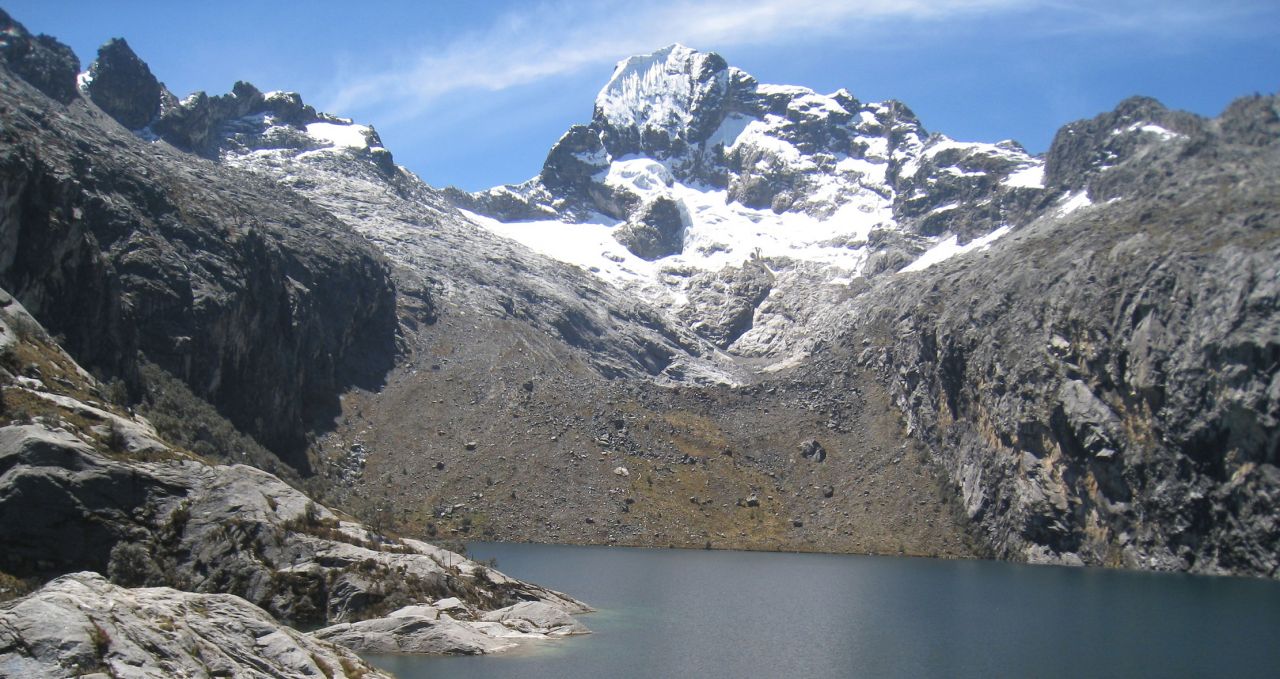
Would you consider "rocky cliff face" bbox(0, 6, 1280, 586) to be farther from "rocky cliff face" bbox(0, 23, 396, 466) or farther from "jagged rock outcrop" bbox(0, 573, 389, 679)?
"jagged rock outcrop" bbox(0, 573, 389, 679)

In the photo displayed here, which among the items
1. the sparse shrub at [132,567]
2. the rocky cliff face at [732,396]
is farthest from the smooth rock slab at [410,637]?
the sparse shrub at [132,567]

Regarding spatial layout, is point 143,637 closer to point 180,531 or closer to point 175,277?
point 180,531

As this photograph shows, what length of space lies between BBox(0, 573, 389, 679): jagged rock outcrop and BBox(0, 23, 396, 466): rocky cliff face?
2488 inches

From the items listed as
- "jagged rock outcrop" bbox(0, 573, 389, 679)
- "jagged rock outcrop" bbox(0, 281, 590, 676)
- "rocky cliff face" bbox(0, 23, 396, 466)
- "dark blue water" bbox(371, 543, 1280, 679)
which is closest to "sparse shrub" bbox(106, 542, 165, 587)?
"jagged rock outcrop" bbox(0, 281, 590, 676)

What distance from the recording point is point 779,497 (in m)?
166

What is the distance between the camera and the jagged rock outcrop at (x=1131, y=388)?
120562 mm

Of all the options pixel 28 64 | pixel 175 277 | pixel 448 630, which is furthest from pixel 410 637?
pixel 28 64

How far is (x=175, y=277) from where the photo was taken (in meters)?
128

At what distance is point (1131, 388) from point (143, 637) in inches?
5387

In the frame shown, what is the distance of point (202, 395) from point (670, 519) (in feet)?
230

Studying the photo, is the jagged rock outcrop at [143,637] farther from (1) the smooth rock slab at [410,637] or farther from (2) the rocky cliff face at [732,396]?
(2) the rocky cliff face at [732,396]

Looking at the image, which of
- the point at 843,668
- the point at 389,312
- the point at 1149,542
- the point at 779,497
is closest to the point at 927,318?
the point at 779,497

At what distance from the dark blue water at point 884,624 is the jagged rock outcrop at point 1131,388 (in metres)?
12.3

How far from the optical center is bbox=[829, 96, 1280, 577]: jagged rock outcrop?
12056cm
